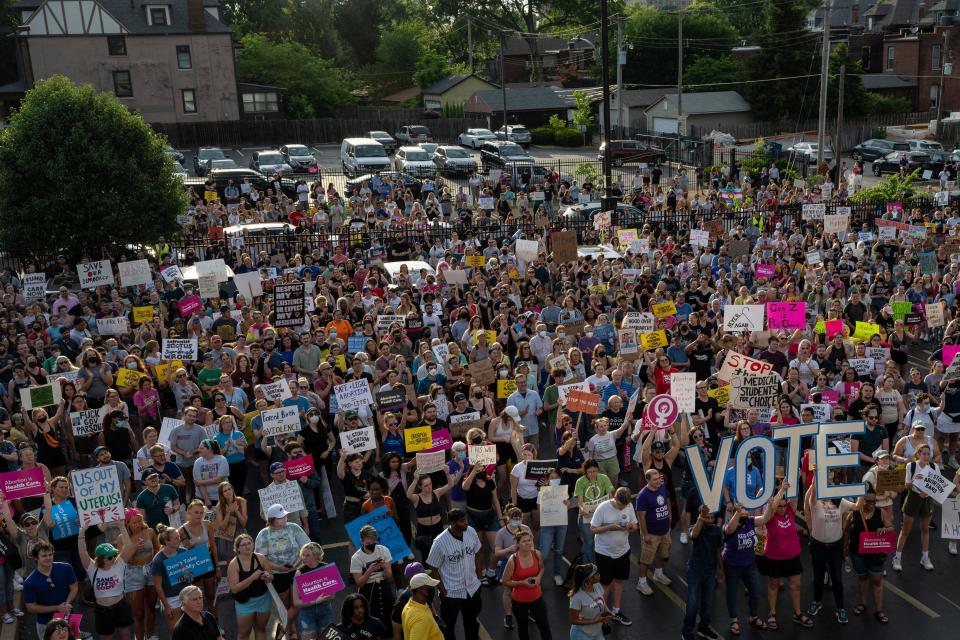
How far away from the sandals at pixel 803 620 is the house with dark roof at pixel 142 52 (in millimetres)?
58048

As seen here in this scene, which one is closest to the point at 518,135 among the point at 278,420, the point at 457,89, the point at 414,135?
the point at 414,135

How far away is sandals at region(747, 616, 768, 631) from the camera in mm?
9695

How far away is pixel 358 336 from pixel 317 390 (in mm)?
1999

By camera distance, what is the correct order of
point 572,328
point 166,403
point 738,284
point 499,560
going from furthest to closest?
point 738,284 → point 572,328 → point 166,403 → point 499,560

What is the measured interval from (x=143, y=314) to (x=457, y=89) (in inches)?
2348

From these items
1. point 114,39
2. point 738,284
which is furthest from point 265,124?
point 738,284

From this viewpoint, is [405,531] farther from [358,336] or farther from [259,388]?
[358,336]

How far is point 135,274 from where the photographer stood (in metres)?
19.2

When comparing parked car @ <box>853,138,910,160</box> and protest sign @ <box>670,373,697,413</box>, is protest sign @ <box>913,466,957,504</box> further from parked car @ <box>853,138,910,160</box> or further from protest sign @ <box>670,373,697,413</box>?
parked car @ <box>853,138,910,160</box>

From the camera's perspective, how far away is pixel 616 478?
39.1ft

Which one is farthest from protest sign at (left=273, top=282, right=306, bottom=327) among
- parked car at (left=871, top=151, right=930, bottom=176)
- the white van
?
parked car at (left=871, top=151, right=930, bottom=176)

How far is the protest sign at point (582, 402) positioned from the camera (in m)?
12.2

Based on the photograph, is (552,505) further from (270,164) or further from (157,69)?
(157,69)

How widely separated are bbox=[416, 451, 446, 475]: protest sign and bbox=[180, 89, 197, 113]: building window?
5727 centimetres
